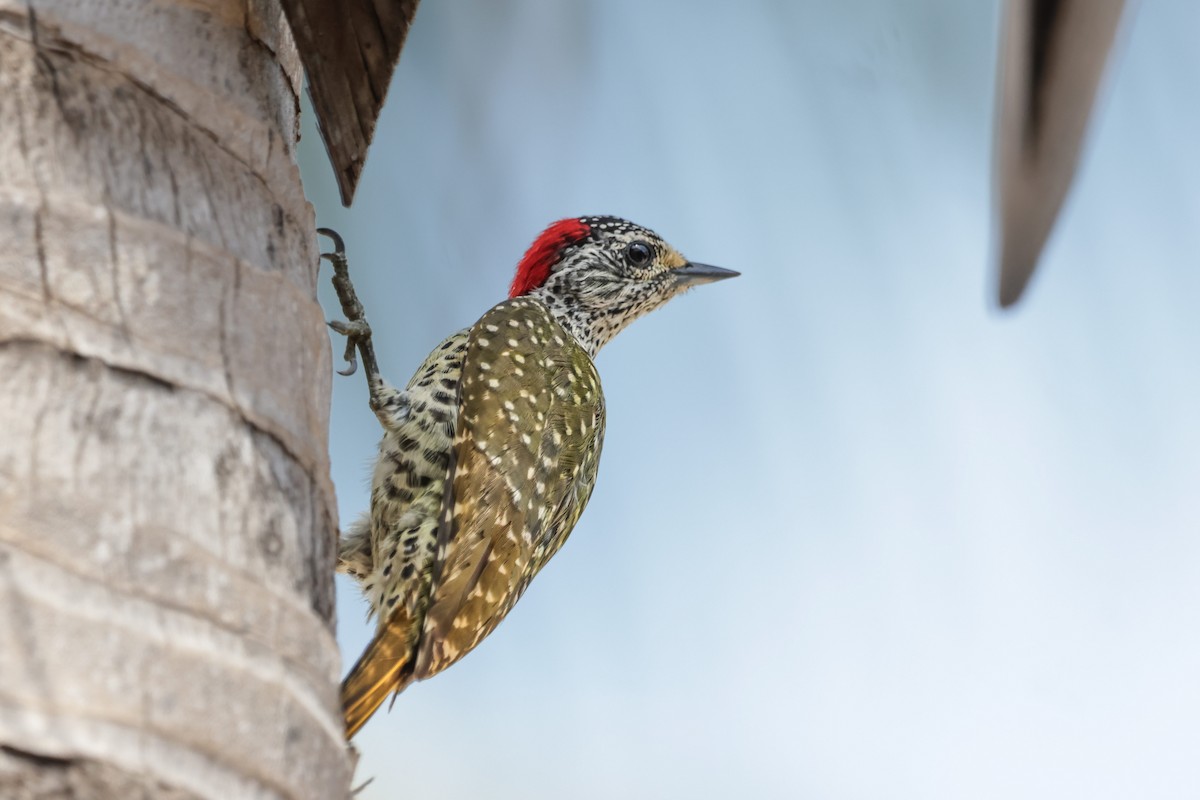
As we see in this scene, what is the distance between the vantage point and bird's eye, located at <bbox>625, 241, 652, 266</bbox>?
4.24 meters

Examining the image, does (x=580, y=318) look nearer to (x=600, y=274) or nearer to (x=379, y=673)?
(x=600, y=274)

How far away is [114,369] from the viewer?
4.37 feet

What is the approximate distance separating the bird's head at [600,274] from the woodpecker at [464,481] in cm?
25

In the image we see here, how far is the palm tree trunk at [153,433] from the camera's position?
115 centimetres

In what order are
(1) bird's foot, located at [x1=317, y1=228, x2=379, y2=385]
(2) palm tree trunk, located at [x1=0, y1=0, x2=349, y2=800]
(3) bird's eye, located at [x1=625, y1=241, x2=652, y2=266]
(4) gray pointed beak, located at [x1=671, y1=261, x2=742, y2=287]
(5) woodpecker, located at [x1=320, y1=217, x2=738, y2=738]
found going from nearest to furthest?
(2) palm tree trunk, located at [x1=0, y1=0, x2=349, y2=800] → (5) woodpecker, located at [x1=320, y1=217, x2=738, y2=738] → (1) bird's foot, located at [x1=317, y1=228, x2=379, y2=385] → (3) bird's eye, located at [x1=625, y1=241, x2=652, y2=266] → (4) gray pointed beak, located at [x1=671, y1=261, x2=742, y2=287]

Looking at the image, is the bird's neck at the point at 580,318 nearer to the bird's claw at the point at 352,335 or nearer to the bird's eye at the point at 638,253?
the bird's eye at the point at 638,253

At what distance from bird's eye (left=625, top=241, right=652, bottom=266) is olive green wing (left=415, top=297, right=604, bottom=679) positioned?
70cm

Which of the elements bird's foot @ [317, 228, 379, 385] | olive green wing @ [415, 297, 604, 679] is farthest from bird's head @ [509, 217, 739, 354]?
bird's foot @ [317, 228, 379, 385]

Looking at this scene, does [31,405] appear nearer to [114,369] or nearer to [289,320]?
[114,369]

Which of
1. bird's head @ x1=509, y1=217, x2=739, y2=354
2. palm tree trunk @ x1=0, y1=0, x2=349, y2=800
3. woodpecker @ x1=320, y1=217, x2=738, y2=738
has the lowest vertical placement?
woodpecker @ x1=320, y1=217, x2=738, y2=738

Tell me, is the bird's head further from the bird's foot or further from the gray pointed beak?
the bird's foot

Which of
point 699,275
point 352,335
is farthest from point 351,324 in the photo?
point 699,275

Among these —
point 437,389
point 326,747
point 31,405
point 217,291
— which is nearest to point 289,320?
point 217,291

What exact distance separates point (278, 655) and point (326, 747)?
0.39 feet
